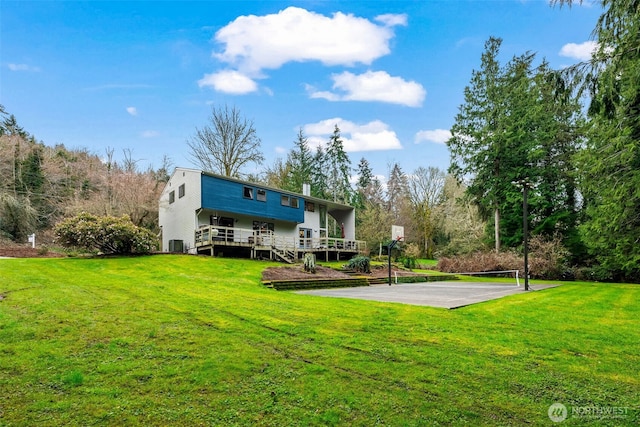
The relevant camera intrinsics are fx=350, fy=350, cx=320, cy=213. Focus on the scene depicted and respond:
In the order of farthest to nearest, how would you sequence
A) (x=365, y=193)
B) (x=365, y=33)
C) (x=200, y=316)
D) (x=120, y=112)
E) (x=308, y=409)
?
1. (x=365, y=193)
2. (x=120, y=112)
3. (x=365, y=33)
4. (x=200, y=316)
5. (x=308, y=409)

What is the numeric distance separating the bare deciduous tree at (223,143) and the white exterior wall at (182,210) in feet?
21.3

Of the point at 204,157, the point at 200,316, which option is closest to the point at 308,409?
the point at 200,316

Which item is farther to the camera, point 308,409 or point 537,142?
point 537,142

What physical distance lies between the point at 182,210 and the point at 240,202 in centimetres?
401

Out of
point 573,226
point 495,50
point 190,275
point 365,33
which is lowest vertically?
point 190,275

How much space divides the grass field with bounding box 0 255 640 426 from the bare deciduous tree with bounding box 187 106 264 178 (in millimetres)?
25839

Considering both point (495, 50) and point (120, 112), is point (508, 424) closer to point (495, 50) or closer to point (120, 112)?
point (120, 112)

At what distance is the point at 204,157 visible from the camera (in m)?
32.6

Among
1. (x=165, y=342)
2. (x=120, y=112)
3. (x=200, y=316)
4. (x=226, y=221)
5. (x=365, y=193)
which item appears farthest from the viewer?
(x=365, y=193)

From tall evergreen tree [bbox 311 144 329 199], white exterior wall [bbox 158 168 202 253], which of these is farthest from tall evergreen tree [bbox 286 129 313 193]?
white exterior wall [bbox 158 168 202 253]

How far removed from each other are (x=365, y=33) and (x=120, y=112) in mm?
19654

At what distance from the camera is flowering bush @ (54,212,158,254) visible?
16.4 meters

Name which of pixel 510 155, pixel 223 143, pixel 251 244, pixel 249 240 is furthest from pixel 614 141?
pixel 223 143

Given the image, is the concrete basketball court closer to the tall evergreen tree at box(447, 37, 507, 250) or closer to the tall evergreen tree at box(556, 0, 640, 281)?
the tall evergreen tree at box(556, 0, 640, 281)
